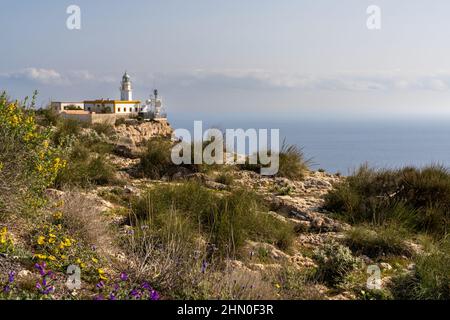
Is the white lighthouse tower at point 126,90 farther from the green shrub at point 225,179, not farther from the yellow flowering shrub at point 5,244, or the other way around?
the yellow flowering shrub at point 5,244

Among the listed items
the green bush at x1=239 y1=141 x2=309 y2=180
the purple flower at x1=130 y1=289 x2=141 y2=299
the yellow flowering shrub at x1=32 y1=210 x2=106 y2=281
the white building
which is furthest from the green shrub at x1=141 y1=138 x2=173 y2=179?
the white building

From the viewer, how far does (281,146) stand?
1184 cm

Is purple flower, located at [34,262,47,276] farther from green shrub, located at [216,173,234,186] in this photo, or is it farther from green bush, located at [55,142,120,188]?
green shrub, located at [216,173,234,186]

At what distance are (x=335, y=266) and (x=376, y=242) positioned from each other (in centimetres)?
121

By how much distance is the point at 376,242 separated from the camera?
614cm

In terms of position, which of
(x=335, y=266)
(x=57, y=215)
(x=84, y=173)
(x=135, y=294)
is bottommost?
(x=335, y=266)

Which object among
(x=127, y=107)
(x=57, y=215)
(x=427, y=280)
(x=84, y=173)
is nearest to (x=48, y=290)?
(x=57, y=215)

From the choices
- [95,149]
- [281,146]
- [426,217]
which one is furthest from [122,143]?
[426,217]

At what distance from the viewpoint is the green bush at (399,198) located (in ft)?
23.7

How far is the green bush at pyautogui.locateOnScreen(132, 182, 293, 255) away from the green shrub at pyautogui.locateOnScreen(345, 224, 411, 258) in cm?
86

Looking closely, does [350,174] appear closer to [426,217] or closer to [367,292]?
[426,217]

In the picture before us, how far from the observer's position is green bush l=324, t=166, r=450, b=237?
23.7 feet

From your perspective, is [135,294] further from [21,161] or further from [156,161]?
[156,161]
